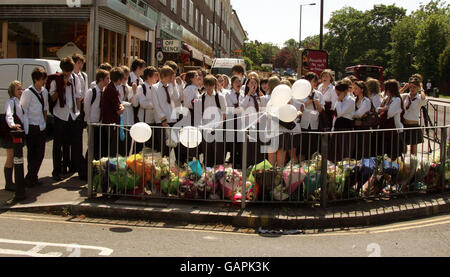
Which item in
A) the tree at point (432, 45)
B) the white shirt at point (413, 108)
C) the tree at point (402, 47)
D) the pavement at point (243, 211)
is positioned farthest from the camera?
the tree at point (402, 47)

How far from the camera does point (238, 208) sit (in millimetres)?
6008

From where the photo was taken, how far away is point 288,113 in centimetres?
663

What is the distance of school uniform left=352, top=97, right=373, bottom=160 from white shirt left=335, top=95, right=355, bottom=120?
0.08 meters

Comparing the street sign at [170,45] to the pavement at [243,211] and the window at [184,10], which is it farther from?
the pavement at [243,211]

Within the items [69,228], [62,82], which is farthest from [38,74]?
[69,228]

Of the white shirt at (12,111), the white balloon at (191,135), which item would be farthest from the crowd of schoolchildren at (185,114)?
the white balloon at (191,135)

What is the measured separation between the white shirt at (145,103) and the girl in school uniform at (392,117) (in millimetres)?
3695

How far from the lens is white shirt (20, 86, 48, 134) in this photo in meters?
6.88

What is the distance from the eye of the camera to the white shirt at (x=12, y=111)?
6.51 m

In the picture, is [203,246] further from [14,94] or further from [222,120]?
[14,94]

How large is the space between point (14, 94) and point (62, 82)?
875 mm

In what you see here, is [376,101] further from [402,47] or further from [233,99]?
[402,47]

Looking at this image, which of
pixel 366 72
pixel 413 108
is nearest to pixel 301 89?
pixel 413 108

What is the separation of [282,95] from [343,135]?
1071mm
